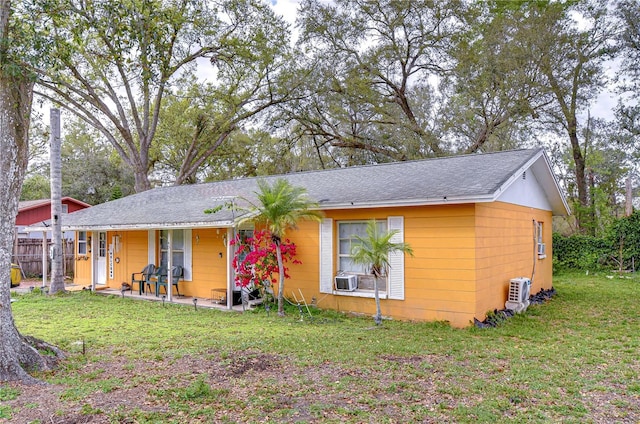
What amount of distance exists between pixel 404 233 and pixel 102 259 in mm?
10546

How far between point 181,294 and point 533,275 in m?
9.56

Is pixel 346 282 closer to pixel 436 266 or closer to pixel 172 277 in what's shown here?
pixel 436 266

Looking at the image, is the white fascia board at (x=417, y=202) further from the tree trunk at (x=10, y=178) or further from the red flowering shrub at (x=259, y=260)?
the tree trunk at (x=10, y=178)

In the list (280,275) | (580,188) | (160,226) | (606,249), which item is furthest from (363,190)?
(580,188)

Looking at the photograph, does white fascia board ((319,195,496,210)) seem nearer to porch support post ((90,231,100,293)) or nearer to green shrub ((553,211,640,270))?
porch support post ((90,231,100,293))

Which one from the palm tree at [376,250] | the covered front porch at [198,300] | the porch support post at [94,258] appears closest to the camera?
the palm tree at [376,250]

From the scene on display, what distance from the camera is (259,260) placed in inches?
362

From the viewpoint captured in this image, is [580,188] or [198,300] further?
[580,188]

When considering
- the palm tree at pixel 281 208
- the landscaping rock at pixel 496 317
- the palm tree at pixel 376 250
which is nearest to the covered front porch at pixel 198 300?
the palm tree at pixel 281 208

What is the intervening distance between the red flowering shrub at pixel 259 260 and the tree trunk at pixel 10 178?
4258mm

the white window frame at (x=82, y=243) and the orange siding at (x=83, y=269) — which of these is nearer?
the orange siding at (x=83, y=269)

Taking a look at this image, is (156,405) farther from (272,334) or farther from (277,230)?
(277,230)

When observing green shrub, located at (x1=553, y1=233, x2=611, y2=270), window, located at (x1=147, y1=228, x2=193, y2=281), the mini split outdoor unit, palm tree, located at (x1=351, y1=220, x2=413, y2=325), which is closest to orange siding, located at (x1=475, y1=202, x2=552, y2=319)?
the mini split outdoor unit

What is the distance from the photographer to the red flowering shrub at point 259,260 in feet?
30.2
